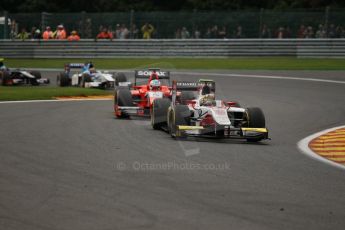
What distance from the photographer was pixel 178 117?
13.3 metres

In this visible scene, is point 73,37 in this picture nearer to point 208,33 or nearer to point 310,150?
point 208,33

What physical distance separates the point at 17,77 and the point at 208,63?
10915mm

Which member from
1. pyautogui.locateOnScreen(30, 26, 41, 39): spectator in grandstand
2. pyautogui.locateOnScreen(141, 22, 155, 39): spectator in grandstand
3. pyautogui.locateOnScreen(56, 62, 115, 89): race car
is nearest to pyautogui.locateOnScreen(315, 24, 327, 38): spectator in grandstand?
pyautogui.locateOnScreen(141, 22, 155, 39): spectator in grandstand

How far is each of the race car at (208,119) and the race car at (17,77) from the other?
42.4ft

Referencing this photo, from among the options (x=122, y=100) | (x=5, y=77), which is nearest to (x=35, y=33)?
(x=5, y=77)

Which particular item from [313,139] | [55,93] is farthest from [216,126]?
[55,93]

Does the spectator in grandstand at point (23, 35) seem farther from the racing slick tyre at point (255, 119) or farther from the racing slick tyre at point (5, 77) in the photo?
the racing slick tyre at point (255, 119)

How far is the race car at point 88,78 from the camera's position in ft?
83.3

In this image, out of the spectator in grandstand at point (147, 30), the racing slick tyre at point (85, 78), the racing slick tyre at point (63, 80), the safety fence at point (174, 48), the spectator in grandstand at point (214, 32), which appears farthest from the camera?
the spectator in grandstand at point (147, 30)

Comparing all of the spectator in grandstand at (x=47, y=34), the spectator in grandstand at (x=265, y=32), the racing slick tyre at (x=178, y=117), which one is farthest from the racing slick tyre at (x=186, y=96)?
the spectator in grandstand at (x=47, y=34)

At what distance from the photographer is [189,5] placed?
6369 cm

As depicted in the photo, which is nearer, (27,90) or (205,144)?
(205,144)

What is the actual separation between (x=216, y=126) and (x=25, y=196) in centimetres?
553

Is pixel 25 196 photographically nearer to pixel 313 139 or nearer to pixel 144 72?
pixel 313 139
